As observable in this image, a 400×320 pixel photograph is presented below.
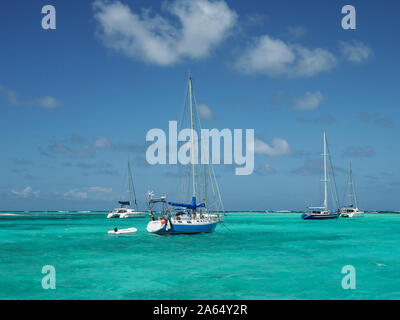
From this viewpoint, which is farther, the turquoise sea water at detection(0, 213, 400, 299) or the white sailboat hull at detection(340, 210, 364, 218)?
the white sailboat hull at detection(340, 210, 364, 218)

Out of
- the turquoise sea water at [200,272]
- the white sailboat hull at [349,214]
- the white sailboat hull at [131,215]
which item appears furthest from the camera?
the white sailboat hull at [131,215]

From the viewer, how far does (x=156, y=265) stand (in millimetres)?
29000

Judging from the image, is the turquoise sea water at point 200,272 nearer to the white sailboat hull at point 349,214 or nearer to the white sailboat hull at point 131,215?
the white sailboat hull at point 349,214

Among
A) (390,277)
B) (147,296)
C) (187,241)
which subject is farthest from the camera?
(187,241)

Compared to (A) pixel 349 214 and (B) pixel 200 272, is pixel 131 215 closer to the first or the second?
(A) pixel 349 214

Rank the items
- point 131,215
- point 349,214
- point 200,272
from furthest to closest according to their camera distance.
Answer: point 131,215, point 349,214, point 200,272

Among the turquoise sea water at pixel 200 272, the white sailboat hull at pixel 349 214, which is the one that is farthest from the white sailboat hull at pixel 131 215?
the turquoise sea water at pixel 200 272

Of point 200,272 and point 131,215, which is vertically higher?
point 200,272

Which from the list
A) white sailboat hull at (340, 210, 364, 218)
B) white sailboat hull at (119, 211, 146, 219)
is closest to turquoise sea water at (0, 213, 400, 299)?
white sailboat hull at (340, 210, 364, 218)

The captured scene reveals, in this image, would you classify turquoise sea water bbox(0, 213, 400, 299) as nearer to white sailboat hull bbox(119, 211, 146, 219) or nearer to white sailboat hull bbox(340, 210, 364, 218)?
white sailboat hull bbox(340, 210, 364, 218)

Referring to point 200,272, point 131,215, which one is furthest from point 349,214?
point 200,272
